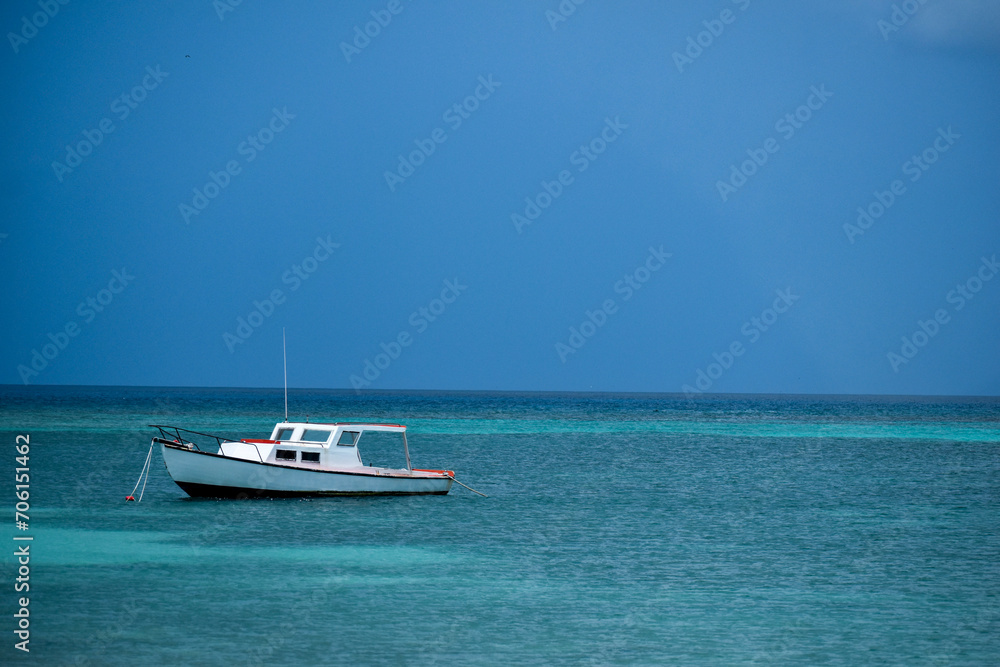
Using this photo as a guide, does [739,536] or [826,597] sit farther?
[739,536]

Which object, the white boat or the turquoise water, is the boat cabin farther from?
the turquoise water

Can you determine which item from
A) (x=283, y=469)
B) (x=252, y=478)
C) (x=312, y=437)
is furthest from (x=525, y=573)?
(x=312, y=437)

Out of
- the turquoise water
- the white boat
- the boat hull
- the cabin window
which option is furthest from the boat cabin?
the turquoise water

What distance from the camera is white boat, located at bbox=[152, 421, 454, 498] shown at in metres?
27.7

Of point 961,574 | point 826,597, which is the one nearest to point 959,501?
point 961,574

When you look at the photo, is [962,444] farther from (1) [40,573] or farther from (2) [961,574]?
(1) [40,573]

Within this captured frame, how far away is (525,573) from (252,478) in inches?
416

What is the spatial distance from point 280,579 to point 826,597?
9154 mm

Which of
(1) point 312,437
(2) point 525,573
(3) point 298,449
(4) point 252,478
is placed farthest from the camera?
(1) point 312,437

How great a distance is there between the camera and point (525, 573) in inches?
A: 778

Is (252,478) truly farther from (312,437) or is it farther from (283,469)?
(312,437)

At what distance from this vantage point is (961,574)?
66.9 ft

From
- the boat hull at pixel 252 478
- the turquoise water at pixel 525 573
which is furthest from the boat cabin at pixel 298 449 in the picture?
the turquoise water at pixel 525 573

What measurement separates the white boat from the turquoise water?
1.67ft
